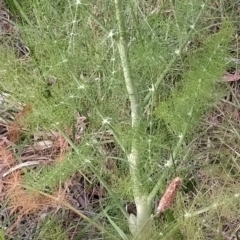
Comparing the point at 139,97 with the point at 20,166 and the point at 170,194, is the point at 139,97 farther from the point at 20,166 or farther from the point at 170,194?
the point at 20,166

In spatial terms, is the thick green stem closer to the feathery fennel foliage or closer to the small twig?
the feathery fennel foliage

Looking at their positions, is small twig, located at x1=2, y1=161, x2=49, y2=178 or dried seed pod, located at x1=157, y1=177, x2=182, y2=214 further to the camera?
small twig, located at x1=2, y1=161, x2=49, y2=178

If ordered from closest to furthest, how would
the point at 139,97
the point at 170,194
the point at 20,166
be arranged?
1. the point at 170,194
2. the point at 139,97
3. the point at 20,166

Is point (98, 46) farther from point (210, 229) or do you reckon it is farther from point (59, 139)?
point (210, 229)

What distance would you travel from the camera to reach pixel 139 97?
4.57 feet

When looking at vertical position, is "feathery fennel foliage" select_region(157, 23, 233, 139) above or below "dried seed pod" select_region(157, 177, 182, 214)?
above

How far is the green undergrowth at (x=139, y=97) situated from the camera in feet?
4.26

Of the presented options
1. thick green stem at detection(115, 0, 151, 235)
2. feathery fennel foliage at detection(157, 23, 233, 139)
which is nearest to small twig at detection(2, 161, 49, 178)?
thick green stem at detection(115, 0, 151, 235)

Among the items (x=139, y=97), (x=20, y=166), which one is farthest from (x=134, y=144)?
(x=20, y=166)

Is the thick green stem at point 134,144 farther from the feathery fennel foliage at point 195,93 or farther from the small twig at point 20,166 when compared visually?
the small twig at point 20,166

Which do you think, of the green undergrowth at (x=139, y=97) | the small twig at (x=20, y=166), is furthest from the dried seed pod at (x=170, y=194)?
the small twig at (x=20, y=166)

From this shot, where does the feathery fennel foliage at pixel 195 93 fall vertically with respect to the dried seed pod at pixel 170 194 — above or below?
above

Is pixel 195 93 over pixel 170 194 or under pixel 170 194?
over

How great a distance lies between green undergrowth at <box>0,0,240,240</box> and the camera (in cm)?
130
